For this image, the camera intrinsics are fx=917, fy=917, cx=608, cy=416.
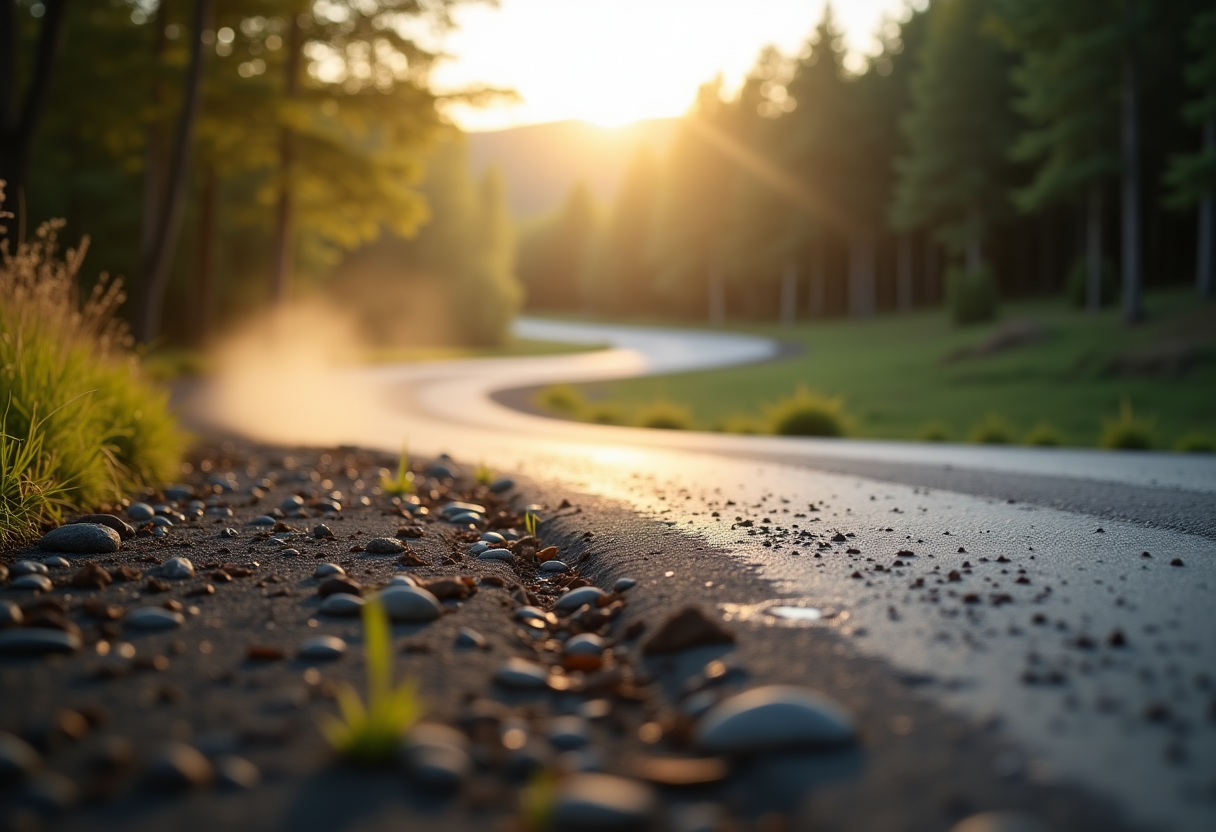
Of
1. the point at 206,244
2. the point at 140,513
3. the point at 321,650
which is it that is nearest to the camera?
the point at 321,650

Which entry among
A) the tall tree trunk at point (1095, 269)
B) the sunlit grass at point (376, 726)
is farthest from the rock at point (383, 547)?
the tall tree trunk at point (1095, 269)

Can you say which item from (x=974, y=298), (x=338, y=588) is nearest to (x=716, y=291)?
(x=974, y=298)

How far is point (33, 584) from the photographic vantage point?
11.4ft

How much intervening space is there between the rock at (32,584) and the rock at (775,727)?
264cm

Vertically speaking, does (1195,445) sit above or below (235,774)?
below

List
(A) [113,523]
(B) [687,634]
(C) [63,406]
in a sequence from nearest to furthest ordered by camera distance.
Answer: (B) [687,634] < (A) [113,523] < (C) [63,406]

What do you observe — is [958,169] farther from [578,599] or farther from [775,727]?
[775,727]

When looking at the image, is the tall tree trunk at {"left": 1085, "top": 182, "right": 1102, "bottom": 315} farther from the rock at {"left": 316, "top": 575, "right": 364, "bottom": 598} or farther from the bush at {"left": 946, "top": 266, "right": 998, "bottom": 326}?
the rock at {"left": 316, "top": 575, "right": 364, "bottom": 598}

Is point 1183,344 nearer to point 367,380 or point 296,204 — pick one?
point 367,380

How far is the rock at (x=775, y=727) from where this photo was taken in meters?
2.15

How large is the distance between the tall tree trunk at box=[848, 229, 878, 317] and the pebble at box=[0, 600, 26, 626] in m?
40.5

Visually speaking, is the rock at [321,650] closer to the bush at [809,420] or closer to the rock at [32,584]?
the rock at [32,584]

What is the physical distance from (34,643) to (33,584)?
0.89 metres

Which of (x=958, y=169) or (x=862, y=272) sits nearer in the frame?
(x=958, y=169)
